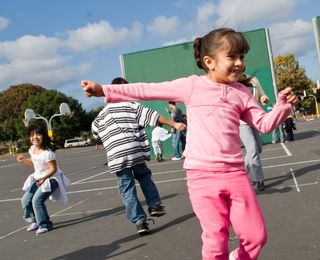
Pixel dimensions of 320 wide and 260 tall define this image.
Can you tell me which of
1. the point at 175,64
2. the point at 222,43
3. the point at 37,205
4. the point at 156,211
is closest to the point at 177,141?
the point at 175,64

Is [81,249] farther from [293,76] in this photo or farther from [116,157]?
[293,76]

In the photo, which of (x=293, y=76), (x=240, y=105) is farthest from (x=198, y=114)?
(x=293, y=76)

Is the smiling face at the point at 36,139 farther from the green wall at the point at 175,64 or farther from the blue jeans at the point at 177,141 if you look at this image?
the green wall at the point at 175,64

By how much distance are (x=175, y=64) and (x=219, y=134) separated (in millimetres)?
14838

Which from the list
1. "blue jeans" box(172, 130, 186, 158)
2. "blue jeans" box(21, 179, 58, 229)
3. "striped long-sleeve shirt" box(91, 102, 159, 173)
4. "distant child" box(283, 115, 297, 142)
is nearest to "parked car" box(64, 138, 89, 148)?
"distant child" box(283, 115, 297, 142)

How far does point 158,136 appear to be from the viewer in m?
16.0

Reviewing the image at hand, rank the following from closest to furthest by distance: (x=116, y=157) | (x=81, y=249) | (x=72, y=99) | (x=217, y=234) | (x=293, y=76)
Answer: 1. (x=217, y=234)
2. (x=81, y=249)
3. (x=116, y=157)
4. (x=293, y=76)
5. (x=72, y=99)

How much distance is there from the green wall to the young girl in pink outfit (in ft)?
46.3

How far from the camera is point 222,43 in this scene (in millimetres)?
3074

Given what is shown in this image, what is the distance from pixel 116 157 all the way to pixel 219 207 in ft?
9.11

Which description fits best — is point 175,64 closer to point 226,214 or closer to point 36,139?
point 36,139

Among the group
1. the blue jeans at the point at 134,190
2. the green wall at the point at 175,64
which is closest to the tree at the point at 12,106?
the green wall at the point at 175,64

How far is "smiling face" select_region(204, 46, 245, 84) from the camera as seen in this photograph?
3.05 meters

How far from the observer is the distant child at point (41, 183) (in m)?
6.74
